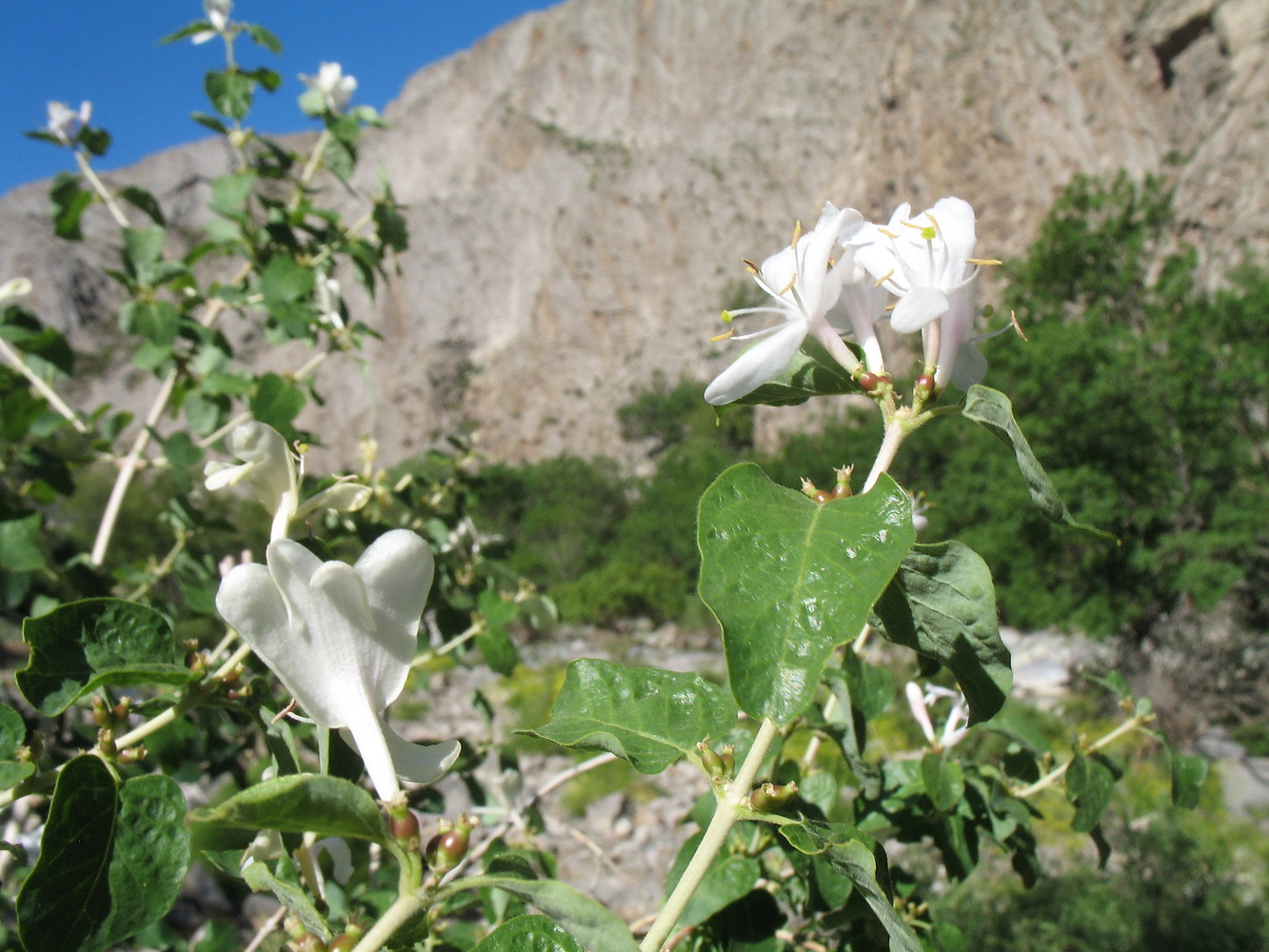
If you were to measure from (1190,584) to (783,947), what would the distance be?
7.55 metres

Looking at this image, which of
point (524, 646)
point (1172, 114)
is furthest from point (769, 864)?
point (1172, 114)

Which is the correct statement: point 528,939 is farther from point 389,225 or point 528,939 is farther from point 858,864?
point 389,225

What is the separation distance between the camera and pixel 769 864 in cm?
82

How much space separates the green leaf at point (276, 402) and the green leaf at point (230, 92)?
641 millimetres

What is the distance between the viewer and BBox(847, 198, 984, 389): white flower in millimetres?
532

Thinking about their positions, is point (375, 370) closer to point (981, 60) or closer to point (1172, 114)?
point (981, 60)

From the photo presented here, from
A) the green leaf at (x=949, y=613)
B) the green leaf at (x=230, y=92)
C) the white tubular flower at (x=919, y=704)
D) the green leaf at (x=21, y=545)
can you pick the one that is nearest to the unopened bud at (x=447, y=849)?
the green leaf at (x=949, y=613)

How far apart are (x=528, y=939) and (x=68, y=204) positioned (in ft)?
4.90

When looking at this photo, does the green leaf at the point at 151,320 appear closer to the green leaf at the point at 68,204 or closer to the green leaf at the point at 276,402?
the green leaf at the point at 68,204

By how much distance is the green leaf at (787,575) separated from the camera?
0.35m

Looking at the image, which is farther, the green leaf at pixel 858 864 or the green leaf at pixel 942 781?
the green leaf at pixel 942 781

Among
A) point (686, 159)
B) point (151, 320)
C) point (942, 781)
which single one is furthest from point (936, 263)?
point (686, 159)

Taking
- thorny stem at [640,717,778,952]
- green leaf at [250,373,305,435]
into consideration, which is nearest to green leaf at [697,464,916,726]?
thorny stem at [640,717,778,952]

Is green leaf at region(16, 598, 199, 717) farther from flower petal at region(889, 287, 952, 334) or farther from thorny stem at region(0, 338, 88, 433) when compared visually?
thorny stem at region(0, 338, 88, 433)
